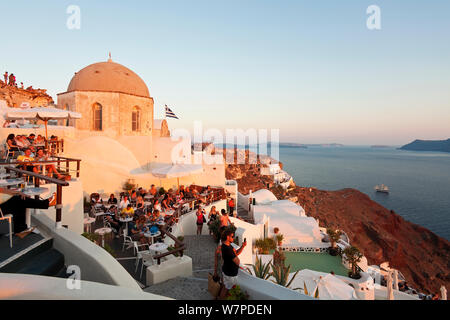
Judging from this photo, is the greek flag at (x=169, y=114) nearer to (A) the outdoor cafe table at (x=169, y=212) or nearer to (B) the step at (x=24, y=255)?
(A) the outdoor cafe table at (x=169, y=212)

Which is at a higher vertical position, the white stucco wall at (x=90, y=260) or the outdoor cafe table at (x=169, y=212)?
the white stucco wall at (x=90, y=260)

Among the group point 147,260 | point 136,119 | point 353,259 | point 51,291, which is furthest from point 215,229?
point 136,119

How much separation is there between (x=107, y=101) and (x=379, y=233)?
5635 cm

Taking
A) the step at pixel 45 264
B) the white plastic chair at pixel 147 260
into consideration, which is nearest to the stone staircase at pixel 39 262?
the step at pixel 45 264

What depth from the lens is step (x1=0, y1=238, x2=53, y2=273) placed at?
147 inches

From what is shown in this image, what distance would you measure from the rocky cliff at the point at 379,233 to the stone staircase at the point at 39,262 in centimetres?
4330

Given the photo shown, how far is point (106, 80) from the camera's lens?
62.7 feet

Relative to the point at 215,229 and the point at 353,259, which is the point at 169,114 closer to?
the point at 215,229

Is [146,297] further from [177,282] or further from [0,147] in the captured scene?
[0,147]

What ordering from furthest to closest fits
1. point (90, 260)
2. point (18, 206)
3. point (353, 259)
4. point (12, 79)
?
point (12, 79), point (353, 259), point (18, 206), point (90, 260)

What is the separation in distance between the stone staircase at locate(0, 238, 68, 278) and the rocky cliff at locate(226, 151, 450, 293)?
43298 mm

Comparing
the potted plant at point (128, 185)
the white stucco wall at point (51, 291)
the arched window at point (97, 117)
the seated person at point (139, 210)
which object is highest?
the arched window at point (97, 117)

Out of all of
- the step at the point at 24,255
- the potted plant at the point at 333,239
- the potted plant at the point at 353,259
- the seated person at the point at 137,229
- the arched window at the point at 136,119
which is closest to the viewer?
the step at the point at 24,255

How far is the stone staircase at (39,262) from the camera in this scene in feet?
12.5
